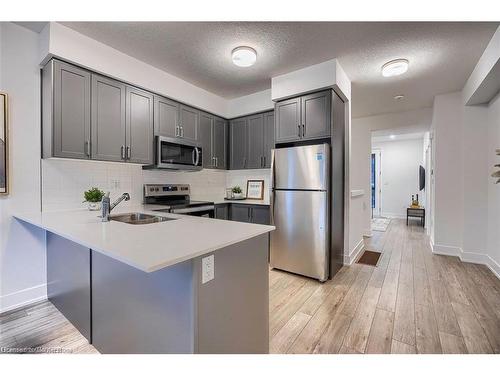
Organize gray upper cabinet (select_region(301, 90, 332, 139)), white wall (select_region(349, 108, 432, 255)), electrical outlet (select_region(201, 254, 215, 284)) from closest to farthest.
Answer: electrical outlet (select_region(201, 254, 215, 284)) → gray upper cabinet (select_region(301, 90, 332, 139)) → white wall (select_region(349, 108, 432, 255))

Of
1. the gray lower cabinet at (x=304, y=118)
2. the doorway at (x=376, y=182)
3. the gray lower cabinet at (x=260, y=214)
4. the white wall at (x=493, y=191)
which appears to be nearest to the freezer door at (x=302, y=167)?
the gray lower cabinet at (x=304, y=118)

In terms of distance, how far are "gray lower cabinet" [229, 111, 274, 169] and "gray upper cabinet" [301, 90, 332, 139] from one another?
0.73 meters

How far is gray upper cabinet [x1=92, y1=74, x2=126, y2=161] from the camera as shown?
94.5 inches

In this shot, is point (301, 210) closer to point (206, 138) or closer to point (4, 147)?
point (206, 138)

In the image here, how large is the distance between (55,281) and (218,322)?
1889 millimetres

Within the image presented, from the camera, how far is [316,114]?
2.87 meters

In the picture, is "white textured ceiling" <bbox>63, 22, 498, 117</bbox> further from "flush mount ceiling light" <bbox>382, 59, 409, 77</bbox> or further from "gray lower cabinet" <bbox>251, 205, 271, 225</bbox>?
"gray lower cabinet" <bbox>251, 205, 271, 225</bbox>

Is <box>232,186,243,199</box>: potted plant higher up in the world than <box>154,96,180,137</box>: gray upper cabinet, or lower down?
lower down

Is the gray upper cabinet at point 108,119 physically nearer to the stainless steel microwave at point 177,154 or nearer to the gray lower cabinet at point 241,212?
the stainless steel microwave at point 177,154

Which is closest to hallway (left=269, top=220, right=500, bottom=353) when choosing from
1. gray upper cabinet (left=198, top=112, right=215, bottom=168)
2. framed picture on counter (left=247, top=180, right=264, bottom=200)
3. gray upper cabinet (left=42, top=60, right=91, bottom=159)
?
framed picture on counter (left=247, top=180, right=264, bottom=200)

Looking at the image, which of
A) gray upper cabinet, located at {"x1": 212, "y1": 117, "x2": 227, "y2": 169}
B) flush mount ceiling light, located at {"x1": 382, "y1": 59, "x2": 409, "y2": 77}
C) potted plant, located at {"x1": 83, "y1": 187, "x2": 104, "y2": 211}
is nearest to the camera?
potted plant, located at {"x1": 83, "y1": 187, "x2": 104, "y2": 211}

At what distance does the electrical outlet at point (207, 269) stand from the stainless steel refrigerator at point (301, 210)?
186cm

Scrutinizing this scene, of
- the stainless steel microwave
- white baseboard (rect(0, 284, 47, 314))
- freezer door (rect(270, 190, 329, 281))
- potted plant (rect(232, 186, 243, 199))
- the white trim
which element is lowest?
white baseboard (rect(0, 284, 47, 314))

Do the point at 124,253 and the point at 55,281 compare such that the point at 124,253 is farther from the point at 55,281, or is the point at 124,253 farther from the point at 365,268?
the point at 365,268
